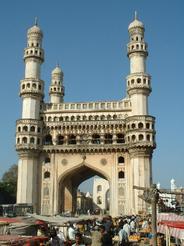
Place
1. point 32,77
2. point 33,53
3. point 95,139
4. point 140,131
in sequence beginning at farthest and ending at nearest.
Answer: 1. point 33,53
2. point 32,77
3. point 95,139
4. point 140,131

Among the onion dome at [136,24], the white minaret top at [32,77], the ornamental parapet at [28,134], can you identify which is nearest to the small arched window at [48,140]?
the ornamental parapet at [28,134]

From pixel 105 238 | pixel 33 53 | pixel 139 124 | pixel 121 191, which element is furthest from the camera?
pixel 33 53

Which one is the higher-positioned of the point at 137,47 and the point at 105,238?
the point at 137,47

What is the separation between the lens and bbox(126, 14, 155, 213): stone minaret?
122 feet

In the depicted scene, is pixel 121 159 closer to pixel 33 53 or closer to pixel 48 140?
pixel 48 140

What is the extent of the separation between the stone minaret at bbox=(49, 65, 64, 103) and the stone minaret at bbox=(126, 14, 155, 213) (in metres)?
13.4

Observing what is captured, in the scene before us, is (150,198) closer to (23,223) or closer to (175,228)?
(175,228)

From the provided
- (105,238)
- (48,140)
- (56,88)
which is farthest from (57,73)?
(105,238)

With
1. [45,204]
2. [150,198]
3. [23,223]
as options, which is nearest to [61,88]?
[45,204]

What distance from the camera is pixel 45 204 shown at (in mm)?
39219

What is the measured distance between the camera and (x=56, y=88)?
170 feet

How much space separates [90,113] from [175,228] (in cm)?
2589

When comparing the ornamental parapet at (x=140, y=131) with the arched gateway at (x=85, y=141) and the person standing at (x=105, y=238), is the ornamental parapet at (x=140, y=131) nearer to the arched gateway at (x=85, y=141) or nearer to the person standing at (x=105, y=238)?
the arched gateway at (x=85, y=141)

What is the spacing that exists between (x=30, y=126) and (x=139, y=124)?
36.2 feet
